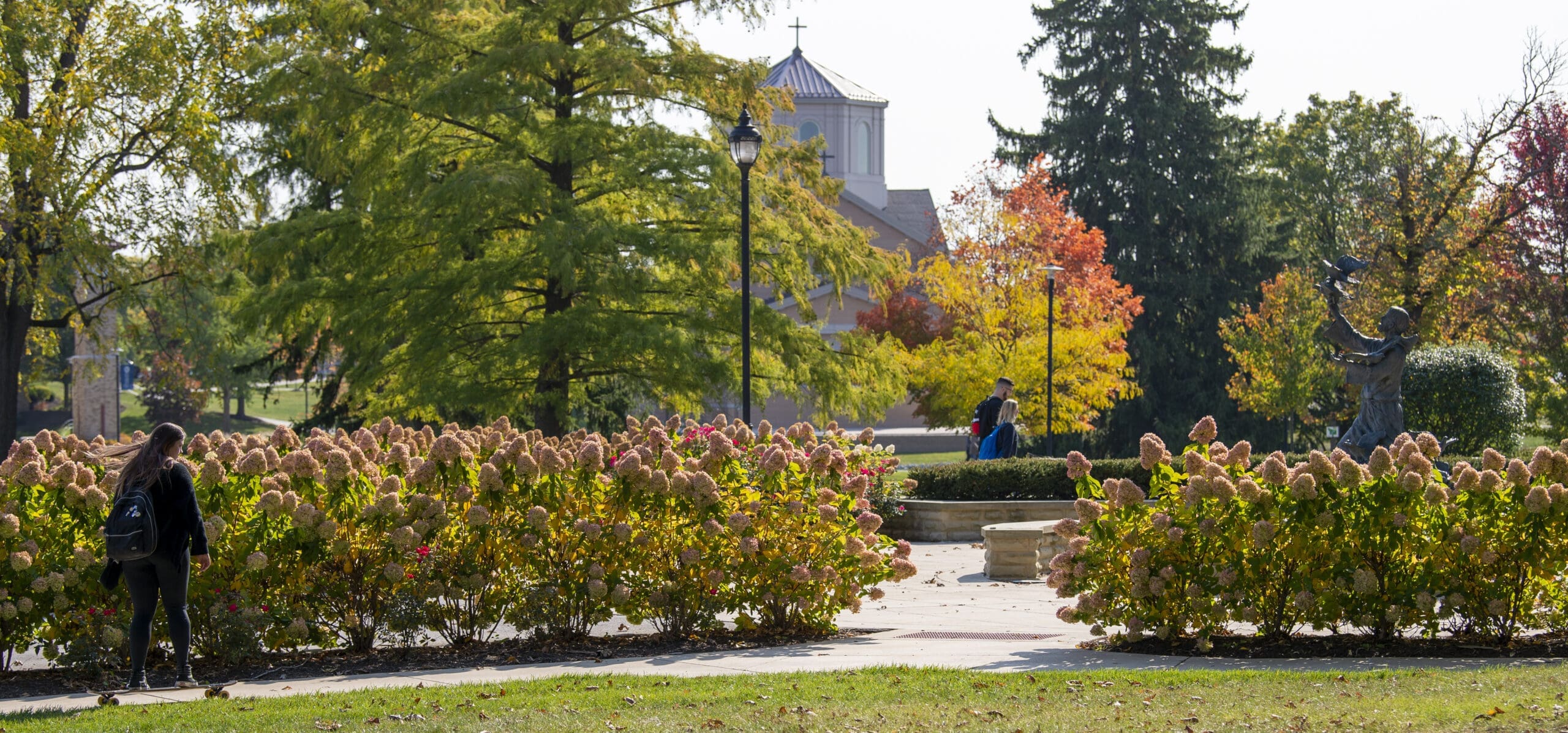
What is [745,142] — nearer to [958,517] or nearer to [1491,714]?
[958,517]

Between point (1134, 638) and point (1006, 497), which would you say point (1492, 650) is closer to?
point (1134, 638)

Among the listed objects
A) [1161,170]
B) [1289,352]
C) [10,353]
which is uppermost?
[1161,170]

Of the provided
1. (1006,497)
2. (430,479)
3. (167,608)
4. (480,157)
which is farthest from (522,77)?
(167,608)

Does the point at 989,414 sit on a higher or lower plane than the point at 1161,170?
lower

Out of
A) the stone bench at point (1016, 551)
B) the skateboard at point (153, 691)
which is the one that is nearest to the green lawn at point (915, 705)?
the skateboard at point (153, 691)

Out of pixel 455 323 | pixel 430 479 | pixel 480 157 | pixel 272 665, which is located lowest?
pixel 272 665

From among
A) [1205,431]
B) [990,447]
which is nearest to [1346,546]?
[1205,431]

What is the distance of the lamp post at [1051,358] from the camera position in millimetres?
31359


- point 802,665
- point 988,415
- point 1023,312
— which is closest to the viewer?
point 802,665

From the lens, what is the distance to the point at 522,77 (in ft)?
65.5

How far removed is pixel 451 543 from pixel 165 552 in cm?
185

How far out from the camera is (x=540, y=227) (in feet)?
61.2

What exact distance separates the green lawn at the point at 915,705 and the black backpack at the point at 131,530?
0.90 m

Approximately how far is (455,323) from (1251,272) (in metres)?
35.0
